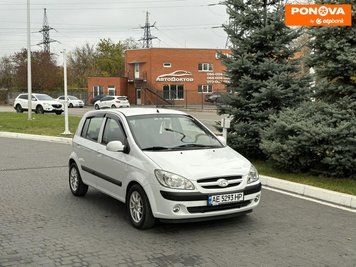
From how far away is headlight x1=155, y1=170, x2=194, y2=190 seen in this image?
534cm

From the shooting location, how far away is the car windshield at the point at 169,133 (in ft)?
20.3

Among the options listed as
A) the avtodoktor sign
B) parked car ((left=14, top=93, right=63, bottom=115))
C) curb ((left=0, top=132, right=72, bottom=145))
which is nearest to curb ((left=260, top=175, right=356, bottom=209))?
the avtodoktor sign

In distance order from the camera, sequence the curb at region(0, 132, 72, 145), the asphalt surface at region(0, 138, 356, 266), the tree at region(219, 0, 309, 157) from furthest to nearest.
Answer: the curb at region(0, 132, 72, 145) < the tree at region(219, 0, 309, 157) < the asphalt surface at region(0, 138, 356, 266)

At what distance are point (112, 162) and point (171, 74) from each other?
52.1 m

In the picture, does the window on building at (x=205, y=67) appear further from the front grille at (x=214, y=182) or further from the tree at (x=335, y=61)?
the front grille at (x=214, y=182)

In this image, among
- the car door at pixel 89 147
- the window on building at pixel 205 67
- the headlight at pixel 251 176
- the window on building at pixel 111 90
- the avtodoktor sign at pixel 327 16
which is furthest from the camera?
the window on building at pixel 111 90

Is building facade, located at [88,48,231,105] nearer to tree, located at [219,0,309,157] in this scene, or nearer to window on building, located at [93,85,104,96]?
window on building, located at [93,85,104,96]

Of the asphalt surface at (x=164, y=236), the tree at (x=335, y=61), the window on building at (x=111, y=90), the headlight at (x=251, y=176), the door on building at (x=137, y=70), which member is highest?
the door on building at (x=137, y=70)

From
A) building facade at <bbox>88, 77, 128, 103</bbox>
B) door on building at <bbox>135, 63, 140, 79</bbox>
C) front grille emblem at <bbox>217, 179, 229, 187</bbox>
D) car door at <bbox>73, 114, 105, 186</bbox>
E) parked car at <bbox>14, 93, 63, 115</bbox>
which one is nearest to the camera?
front grille emblem at <bbox>217, 179, 229, 187</bbox>

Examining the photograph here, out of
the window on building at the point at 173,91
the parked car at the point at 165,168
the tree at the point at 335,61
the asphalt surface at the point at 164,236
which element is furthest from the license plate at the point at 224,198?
the window on building at the point at 173,91

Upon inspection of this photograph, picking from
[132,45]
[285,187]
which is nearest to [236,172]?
[285,187]

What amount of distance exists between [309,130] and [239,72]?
3.30 metres

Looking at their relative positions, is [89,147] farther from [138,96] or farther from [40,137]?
[138,96]

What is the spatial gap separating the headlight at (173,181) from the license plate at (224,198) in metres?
0.29
